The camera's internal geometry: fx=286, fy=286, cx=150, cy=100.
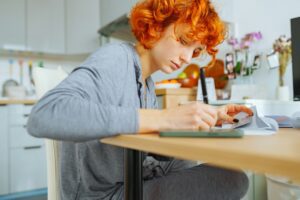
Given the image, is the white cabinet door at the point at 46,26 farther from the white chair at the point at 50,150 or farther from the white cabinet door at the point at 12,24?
the white chair at the point at 50,150

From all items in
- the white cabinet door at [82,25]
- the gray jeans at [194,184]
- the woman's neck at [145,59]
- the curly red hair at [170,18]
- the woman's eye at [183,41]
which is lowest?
the gray jeans at [194,184]

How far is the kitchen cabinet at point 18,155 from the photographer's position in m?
2.48

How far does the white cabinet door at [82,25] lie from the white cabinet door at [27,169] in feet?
4.01

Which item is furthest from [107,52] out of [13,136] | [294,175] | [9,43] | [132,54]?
[9,43]

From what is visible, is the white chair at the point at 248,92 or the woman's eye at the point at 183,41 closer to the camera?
→ the woman's eye at the point at 183,41

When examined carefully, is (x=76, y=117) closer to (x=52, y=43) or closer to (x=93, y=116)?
(x=93, y=116)

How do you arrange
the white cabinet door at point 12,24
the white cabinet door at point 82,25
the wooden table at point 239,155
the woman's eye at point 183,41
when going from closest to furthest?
the wooden table at point 239,155
the woman's eye at point 183,41
the white cabinet door at point 12,24
the white cabinet door at point 82,25

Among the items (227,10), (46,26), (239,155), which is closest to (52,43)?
(46,26)

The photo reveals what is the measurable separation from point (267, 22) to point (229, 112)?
1370 mm

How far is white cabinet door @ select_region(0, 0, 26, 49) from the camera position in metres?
2.87

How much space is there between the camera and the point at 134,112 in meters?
0.51

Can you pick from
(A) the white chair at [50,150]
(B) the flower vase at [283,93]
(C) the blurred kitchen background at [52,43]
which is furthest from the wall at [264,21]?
(A) the white chair at [50,150]

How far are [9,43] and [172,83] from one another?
1915 mm

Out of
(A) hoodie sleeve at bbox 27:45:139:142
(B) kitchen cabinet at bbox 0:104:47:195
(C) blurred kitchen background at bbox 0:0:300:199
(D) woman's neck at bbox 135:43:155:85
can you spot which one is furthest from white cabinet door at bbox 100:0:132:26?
(A) hoodie sleeve at bbox 27:45:139:142
